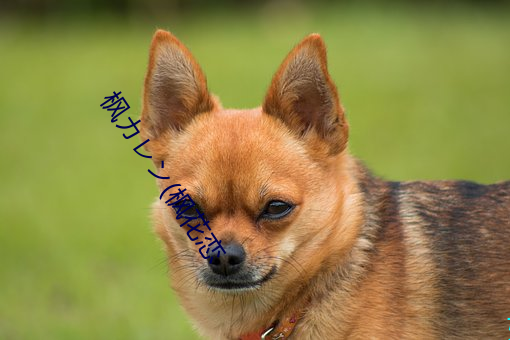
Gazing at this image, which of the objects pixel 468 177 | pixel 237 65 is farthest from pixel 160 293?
pixel 237 65

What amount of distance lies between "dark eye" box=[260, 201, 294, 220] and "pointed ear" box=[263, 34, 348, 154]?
0.48 meters

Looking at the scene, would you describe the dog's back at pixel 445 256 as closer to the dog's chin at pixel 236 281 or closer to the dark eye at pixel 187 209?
the dog's chin at pixel 236 281

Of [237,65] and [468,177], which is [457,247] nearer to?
[468,177]

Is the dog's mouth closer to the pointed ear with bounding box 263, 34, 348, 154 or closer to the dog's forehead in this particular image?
the dog's forehead

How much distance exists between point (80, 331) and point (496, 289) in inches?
127

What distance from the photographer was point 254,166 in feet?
13.2

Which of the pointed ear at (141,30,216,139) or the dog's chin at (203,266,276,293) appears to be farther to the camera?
the pointed ear at (141,30,216,139)

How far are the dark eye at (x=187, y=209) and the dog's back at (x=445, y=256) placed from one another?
3.14 ft

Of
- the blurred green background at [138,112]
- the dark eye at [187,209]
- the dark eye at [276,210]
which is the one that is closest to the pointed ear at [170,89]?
the dark eye at [187,209]

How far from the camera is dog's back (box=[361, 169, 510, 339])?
4.16 meters

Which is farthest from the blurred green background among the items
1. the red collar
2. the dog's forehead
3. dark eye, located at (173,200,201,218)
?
the dog's forehead

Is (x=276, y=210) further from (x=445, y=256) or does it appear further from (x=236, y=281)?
(x=445, y=256)

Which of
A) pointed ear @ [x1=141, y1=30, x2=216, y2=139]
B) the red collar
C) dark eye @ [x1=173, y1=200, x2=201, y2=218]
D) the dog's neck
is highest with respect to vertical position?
pointed ear @ [x1=141, y1=30, x2=216, y2=139]

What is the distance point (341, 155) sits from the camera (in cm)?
436
